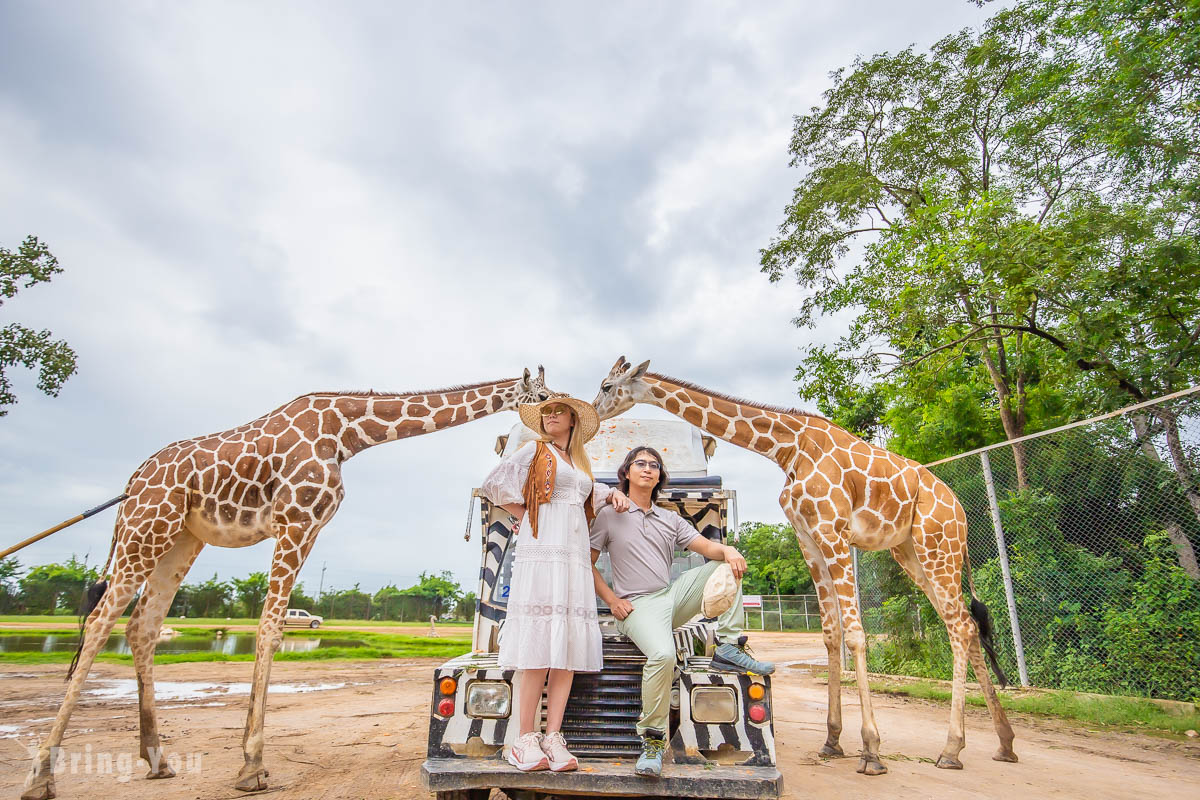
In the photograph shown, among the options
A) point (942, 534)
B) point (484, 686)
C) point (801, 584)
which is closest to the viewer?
point (484, 686)

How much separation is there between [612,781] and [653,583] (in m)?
1.11

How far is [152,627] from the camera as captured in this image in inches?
214

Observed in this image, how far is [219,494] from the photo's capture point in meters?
5.27

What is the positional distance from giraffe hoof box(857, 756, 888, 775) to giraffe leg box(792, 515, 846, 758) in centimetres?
55

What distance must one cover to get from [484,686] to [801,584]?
44035 millimetres

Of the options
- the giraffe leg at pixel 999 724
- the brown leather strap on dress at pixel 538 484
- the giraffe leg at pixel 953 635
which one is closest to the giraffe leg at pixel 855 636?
the giraffe leg at pixel 953 635

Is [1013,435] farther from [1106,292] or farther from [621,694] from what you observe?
[621,694]

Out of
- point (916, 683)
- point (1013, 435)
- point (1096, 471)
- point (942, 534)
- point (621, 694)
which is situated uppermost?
point (1013, 435)

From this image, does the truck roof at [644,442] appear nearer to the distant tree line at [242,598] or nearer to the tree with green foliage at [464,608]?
the distant tree line at [242,598]

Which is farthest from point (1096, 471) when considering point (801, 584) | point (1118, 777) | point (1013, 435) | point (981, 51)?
point (801, 584)

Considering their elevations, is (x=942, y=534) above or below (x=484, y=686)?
above

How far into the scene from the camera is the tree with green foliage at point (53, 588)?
30.3 m

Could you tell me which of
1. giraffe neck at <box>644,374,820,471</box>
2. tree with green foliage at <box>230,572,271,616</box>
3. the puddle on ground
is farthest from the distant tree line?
giraffe neck at <box>644,374,820,471</box>

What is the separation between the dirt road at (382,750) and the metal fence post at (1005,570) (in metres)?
0.88
